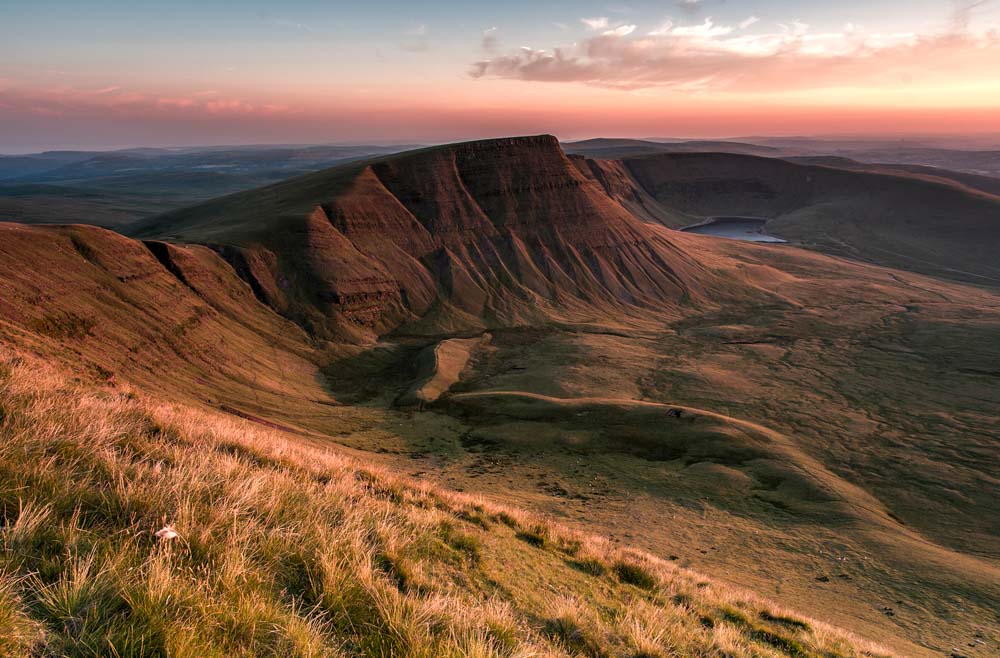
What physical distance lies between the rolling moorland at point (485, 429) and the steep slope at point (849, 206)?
477cm

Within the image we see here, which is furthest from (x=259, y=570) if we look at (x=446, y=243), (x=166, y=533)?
(x=446, y=243)

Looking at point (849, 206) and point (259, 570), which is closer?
point (259, 570)

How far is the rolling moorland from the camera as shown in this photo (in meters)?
5.32

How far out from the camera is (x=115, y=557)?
4656mm

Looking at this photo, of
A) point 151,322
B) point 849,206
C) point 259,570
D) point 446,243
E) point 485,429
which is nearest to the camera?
point 259,570

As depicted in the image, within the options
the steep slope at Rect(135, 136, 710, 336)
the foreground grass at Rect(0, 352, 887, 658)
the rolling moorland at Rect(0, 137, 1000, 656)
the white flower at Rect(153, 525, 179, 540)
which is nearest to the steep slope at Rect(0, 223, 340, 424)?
the rolling moorland at Rect(0, 137, 1000, 656)

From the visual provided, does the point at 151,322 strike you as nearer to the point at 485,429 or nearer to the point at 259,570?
the point at 485,429

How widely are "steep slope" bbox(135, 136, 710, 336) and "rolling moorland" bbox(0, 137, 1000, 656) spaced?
475mm

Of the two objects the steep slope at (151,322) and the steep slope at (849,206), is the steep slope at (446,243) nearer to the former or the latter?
the steep slope at (151,322)

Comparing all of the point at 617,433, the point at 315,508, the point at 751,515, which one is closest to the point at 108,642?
the point at 315,508

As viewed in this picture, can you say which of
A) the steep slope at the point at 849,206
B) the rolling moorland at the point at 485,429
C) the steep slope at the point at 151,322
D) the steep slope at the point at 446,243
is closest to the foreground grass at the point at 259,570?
the rolling moorland at the point at 485,429

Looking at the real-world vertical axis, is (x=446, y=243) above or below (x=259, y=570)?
below

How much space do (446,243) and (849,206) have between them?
414 feet

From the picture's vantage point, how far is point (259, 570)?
5.18m
